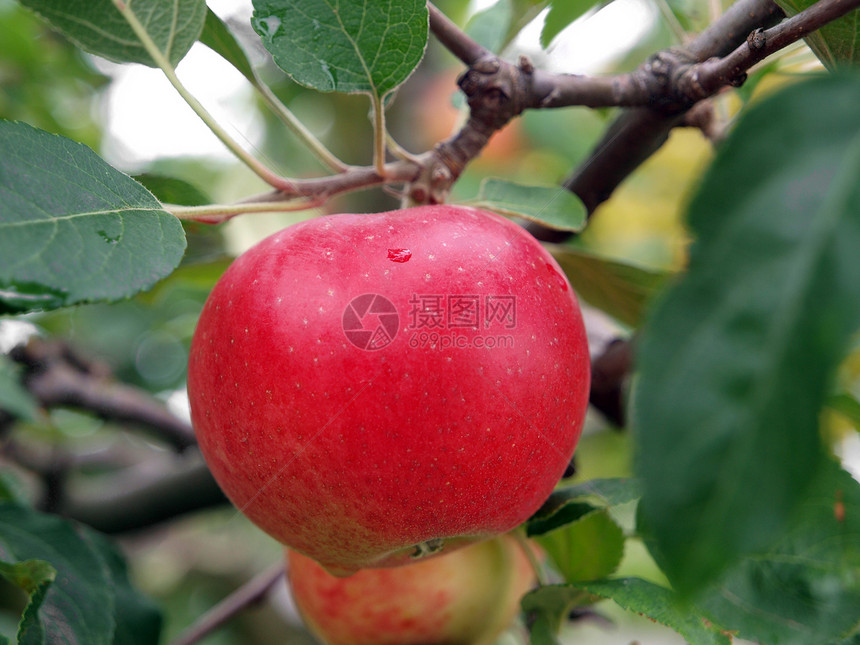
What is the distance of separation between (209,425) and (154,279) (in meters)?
0.13

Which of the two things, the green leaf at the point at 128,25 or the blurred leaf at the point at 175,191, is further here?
the blurred leaf at the point at 175,191

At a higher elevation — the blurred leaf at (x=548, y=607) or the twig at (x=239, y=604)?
the blurred leaf at (x=548, y=607)

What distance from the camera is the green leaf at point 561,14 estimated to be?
753 millimetres

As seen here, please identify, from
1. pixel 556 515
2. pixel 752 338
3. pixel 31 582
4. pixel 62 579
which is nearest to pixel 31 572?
pixel 31 582

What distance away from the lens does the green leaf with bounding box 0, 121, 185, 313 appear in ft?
1.16

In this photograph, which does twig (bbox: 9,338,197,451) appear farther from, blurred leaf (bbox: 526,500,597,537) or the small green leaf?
blurred leaf (bbox: 526,500,597,537)

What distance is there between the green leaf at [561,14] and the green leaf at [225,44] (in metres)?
0.33

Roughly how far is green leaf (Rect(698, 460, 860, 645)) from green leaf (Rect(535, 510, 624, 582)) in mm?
95

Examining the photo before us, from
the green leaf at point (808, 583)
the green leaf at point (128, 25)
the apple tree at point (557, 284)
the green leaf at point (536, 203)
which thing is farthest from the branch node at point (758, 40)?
the green leaf at point (128, 25)

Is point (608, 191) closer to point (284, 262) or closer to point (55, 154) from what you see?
point (284, 262)

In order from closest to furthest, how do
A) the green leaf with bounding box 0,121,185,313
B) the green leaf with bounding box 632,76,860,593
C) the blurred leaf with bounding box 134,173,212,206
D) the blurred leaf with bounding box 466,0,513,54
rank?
the green leaf with bounding box 632,76,860,593
the green leaf with bounding box 0,121,185,313
the blurred leaf with bounding box 134,173,212,206
the blurred leaf with bounding box 466,0,513,54

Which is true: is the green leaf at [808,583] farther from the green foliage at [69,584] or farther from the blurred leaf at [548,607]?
the green foliage at [69,584]

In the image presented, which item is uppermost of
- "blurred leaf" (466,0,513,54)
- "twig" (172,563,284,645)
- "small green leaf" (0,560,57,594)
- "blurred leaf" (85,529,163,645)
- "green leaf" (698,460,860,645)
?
"blurred leaf" (466,0,513,54)

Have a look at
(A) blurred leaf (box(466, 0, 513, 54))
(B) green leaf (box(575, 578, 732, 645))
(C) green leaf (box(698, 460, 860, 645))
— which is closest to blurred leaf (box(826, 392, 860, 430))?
(C) green leaf (box(698, 460, 860, 645))
